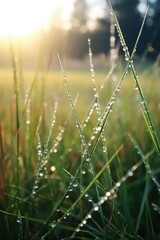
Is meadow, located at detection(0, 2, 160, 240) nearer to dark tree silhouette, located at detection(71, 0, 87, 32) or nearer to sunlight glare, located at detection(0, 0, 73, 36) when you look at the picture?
sunlight glare, located at detection(0, 0, 73, 36)

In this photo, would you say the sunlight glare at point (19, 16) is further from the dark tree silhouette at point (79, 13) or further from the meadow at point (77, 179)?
the dark tree silhouette at point (79, 13)

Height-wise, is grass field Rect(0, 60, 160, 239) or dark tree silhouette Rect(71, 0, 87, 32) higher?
dark tree silhouette Rect(71, 0, 87, 32)

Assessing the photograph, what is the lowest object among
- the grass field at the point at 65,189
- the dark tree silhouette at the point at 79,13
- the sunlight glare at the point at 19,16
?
the grass field at the point at 65,189

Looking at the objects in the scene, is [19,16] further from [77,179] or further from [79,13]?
[79,13]

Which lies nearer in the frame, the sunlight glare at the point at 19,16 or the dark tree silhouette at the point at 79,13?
the sunlight glare at the point at 19,16

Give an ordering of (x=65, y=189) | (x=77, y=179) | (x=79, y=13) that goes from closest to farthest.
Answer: (x=77, y=179)
(x=65, y=189)
(x=79, y=13)

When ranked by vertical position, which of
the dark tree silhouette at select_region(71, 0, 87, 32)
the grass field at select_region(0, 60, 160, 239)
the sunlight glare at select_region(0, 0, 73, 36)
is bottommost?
the grass field at select_region(0, 60, 160, 239)

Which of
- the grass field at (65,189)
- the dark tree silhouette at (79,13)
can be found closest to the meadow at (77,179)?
the grass field at (65,189)

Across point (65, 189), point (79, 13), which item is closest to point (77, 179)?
point (65, 189)

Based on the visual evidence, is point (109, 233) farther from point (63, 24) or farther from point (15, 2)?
point (63, 24)

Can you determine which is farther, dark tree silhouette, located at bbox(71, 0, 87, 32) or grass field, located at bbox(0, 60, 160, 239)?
dark tree silhouette, located at bbox(71, 0, 87, 32)

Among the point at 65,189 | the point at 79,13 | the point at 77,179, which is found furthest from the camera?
the point at 79,13

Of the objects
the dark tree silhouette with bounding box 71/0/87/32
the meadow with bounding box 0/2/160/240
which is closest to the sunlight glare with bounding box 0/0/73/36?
the meadow with bounding box 0/2/160/240

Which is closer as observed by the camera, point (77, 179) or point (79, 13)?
point (77, 179)
